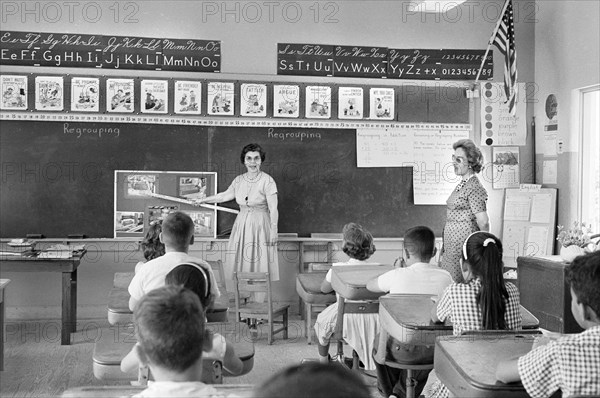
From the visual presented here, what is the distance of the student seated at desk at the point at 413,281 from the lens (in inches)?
141

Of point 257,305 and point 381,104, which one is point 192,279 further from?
point 381,104

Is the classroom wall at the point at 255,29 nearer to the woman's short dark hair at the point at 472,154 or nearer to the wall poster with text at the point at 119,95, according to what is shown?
the wall poster with text at the point at 119,95

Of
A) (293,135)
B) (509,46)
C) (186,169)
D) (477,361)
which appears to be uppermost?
(509,46)

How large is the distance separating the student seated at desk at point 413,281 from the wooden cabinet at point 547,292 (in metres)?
2.17

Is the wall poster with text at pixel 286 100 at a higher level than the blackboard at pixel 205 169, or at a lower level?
higher

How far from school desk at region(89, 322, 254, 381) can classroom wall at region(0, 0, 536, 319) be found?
12.0 ft

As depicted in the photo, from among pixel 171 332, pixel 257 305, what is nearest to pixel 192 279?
pixel 171 332

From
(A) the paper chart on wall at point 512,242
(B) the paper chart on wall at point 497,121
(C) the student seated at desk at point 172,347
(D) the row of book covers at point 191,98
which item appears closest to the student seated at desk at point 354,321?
(D) the row of book covers at point 191,98

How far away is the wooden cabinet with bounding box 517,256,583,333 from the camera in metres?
5.61

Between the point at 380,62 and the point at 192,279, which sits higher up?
the point at 380,62

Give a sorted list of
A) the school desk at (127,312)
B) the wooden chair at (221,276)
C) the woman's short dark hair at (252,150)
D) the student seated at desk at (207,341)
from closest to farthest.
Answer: the student seated at desk at (207,341)
the school desk at (127,312)
the wooden chair at (221,276)
the woman's short dark hair at (252,150)

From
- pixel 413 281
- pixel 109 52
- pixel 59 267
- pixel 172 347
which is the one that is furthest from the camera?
pixel 109 52

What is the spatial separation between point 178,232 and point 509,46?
4371 millimetres

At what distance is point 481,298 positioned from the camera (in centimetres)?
279
